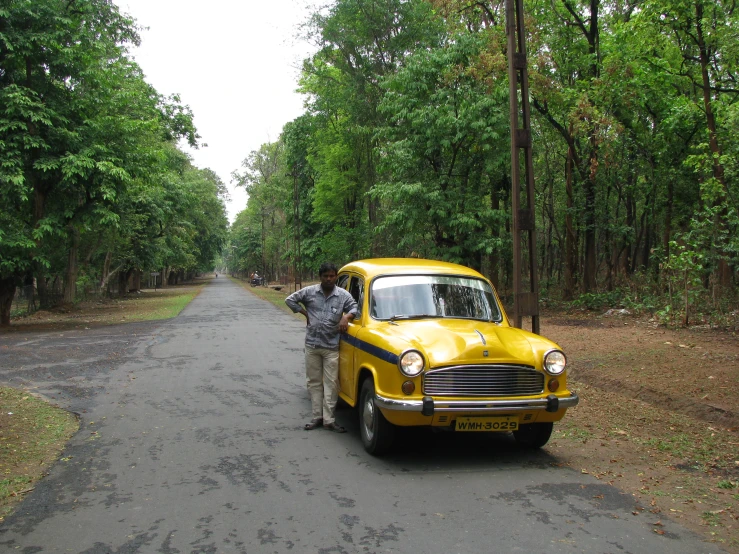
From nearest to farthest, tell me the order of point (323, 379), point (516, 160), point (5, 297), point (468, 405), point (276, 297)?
point (468, 405) → point (323, 379) → point (516, 160) → point (5, 297) → point (276, 297)

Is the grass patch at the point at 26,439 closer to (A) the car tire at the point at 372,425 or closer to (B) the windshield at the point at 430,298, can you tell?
(A) the car tire at the point at 372,425

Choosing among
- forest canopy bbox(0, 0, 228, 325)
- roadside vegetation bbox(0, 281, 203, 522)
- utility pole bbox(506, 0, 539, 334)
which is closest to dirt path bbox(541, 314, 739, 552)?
utility pole bbox(506, 0, 539, 334)

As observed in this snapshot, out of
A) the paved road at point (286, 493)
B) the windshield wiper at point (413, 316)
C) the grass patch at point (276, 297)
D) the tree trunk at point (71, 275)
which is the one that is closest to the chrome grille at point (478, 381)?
the paved road at point (286, 493)

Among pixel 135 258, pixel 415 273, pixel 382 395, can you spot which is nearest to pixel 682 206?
pixel 415 273

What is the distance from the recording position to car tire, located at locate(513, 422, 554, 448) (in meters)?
6.15

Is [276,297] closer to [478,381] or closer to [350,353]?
[350,353]

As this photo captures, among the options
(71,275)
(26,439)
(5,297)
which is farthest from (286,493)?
(71,275)

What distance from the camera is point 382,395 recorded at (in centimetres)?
571

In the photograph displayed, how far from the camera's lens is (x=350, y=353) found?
690cm

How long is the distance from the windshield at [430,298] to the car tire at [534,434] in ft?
4.28

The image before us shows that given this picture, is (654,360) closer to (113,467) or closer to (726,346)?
(726,346)

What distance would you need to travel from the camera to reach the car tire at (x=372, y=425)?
5.88 meters

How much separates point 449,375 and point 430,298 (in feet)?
5.02

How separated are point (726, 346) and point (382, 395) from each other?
868 cm
